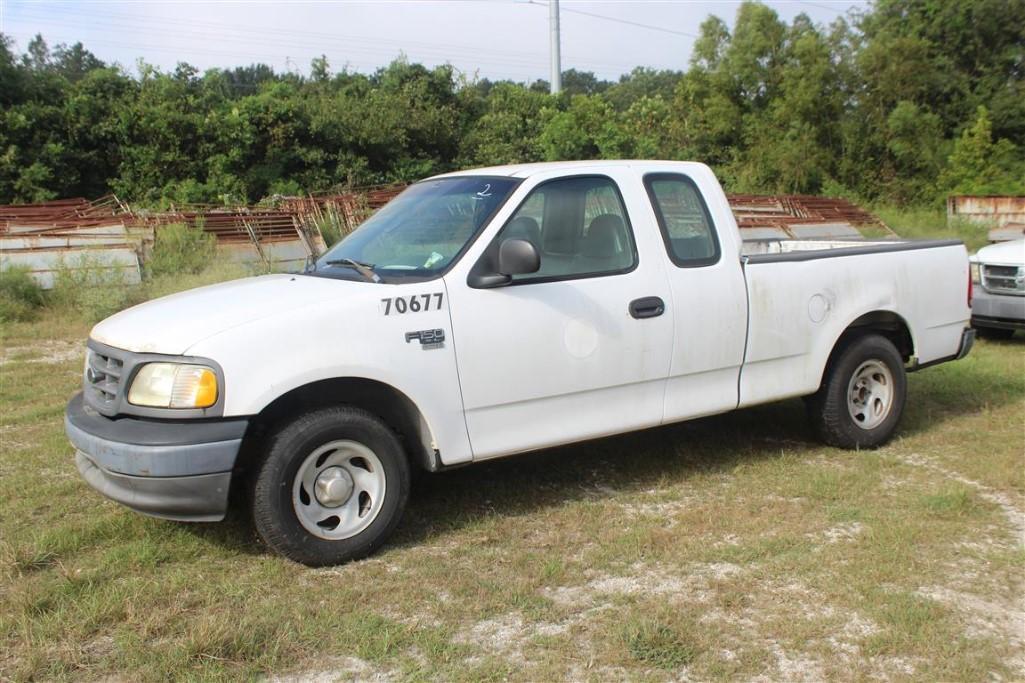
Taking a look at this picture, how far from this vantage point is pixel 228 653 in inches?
137

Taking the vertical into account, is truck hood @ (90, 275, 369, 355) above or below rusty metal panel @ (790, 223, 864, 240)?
above

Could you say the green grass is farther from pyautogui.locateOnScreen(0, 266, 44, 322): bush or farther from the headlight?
the headlight

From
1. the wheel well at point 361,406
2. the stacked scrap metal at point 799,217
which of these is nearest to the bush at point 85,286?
the wheel well at point 361,406

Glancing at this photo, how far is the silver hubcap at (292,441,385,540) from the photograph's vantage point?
4.28 metres

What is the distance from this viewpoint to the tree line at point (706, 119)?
25.5 meters

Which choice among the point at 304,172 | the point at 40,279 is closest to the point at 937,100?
the point at 304,172

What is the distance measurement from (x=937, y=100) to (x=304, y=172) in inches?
865

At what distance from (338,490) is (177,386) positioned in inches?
34.5

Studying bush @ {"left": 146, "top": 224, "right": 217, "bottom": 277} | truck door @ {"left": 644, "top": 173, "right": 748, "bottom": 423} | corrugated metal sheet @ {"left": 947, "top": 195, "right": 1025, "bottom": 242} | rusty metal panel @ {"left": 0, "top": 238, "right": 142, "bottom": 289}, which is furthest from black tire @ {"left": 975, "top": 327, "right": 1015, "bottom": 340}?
corrugated metal sheet @ {"left": 947, "top": 195, "right": 1025, "bottom": 242}

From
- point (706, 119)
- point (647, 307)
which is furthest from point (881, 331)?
point (706, 119)

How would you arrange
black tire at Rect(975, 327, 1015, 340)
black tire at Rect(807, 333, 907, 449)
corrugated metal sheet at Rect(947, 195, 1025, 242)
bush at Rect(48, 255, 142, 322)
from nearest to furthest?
black tire at Rect(807, 333, 907, 449) → black tire at Rect(975, 327, 1015, 340) → bush at Rect(48, 255, 142, 322) → corrugated metal sheet at Rect(947, 195, 1025, 242)

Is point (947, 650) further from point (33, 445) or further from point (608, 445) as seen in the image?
point (33, 445)

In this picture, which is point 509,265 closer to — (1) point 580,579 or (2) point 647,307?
(2) point 647,307

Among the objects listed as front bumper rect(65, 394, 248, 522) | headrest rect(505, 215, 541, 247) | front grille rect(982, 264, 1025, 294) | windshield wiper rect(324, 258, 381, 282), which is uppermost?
headrest rect(505, 215, 541, 247)
